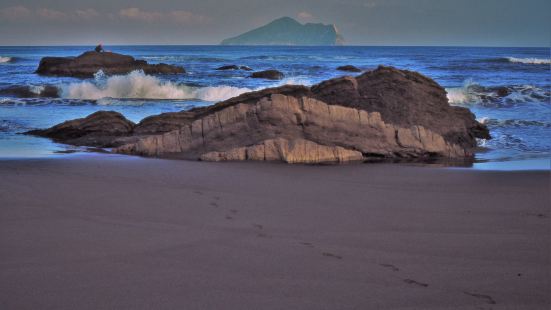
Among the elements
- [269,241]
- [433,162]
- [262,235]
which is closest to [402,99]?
[433,162]

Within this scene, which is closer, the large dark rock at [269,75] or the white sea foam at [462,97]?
the white sea foam at [462,97]

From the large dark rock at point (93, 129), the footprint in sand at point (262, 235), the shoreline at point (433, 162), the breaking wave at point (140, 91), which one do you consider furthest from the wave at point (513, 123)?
the breaking wave at point (140, 91)

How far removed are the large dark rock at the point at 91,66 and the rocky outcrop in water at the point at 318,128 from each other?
82.0 feet

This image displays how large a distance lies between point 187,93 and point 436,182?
1612 centimetres

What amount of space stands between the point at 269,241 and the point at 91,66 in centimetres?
3236

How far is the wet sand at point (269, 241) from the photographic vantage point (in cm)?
293

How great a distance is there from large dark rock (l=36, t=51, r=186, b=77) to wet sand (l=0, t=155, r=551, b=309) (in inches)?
1116

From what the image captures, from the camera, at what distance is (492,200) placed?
17.0 feet

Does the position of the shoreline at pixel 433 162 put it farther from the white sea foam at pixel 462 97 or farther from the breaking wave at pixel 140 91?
the breaking wave at pixel 140 91

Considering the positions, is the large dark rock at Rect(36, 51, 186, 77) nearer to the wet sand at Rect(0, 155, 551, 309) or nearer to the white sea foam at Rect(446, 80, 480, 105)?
the white sea foam at Rect(446, 80, 480, 105)

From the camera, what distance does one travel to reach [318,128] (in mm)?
7715

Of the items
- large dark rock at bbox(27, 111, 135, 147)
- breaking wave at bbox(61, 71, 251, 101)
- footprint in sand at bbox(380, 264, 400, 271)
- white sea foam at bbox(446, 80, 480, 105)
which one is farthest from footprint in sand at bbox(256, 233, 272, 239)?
breaking wave at bbox(61, 71, 251, 101)

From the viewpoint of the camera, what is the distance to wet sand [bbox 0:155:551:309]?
9.61ft

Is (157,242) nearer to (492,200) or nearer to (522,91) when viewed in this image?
(492,200)
